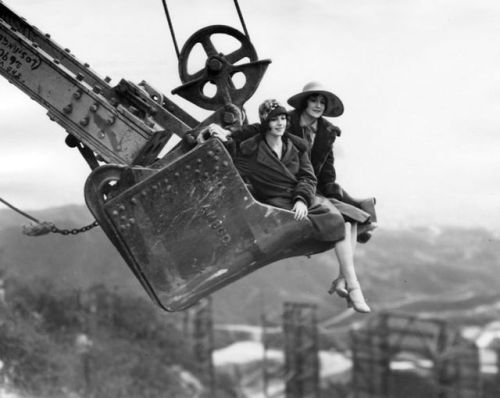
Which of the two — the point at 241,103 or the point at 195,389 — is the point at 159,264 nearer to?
the point at 241,103

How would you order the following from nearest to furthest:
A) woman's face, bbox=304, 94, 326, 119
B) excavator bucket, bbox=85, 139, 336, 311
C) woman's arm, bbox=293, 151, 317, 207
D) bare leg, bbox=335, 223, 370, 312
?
excavator bucket, bbox=85, 139, 336, 311
woman's arm, bbox=293, 151, 317, 207
bare leg, bbox=335, 223, 370, 312
woman's face, bbox=304, 94, 326, 119

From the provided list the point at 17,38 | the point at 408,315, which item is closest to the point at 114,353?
the point at 408,315

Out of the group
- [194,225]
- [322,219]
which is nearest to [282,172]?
[322,219]

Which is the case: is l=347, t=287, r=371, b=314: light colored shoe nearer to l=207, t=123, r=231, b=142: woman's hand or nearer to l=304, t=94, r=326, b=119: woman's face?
l=304, t=94, r=326, b=119: woman's face

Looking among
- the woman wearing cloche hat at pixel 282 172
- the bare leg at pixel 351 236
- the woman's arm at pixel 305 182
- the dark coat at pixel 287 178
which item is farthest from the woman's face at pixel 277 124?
the bare leg at pixel 351 236

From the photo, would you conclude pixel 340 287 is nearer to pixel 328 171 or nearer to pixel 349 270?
pixel 349 270

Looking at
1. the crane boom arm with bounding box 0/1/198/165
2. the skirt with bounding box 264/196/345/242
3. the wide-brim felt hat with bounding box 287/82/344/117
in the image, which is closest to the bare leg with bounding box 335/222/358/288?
the skirt with bounding box 264/196/345/242
